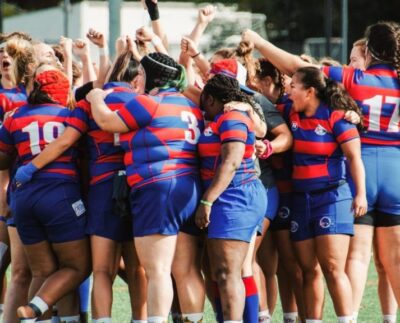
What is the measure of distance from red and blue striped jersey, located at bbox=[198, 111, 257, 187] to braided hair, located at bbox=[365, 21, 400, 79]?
115 centimetres

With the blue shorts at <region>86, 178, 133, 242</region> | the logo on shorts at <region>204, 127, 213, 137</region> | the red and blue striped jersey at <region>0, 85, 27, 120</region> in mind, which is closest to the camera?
the logo on shorts at <region>204, 127, 213, 137</region>

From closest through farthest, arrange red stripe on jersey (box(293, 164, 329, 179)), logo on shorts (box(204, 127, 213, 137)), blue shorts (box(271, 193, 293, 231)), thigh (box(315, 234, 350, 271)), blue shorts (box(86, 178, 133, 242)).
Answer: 1. logo on shorts (box(204, 127, 213, 137))
2. blue shorts (box(86, 178, 133, 242))
3. thigh (box(315, 234, 350, 271))
4. red stripe on jersey (box(293, 164, 329, 179))
5. blue shorts (box(271, 193, 293, 231))

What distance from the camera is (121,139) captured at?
684 centimetres

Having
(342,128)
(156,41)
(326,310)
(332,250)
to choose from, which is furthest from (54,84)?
(326,310)

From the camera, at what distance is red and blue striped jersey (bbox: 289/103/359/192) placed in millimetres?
7160

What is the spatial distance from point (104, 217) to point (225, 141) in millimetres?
1021

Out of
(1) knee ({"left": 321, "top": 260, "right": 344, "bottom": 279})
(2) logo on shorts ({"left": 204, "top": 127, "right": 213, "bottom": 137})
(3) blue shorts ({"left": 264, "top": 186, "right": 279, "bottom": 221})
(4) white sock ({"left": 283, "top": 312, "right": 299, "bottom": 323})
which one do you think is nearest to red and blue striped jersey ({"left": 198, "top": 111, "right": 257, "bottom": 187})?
(2) logo on shorts ({"left": 204, "top": 127, "right": 213, "bottom": 137})

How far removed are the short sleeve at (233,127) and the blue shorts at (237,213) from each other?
0.36 meters

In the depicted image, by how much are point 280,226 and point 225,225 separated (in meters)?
1.03

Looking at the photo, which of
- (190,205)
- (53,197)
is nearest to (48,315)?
(53,197)

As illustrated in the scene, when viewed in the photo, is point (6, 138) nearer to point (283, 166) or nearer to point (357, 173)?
point (283, 166)

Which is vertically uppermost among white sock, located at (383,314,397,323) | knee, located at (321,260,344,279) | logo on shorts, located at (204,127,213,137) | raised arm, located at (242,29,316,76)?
raised arm, located at (242,29,316,76)

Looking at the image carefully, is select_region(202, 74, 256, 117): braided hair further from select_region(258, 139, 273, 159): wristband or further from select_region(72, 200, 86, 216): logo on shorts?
select_region(72, 200, 86, 216): logo on shorts

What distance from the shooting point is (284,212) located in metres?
7.61
